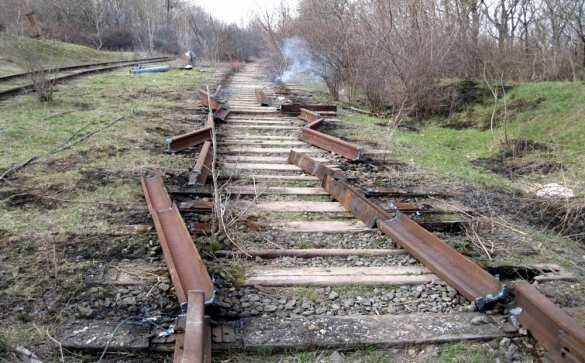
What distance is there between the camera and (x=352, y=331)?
250cm

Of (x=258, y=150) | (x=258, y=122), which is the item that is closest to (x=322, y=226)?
(x=258, y=150)

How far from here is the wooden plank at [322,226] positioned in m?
3.96

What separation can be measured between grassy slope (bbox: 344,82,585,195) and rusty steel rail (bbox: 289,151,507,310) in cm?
208

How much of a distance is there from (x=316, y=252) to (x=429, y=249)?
0.82 metres

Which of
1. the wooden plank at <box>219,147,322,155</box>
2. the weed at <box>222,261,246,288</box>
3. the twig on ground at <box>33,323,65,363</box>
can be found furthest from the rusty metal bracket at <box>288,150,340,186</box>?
the twig on ground at <box>33,323,65,363</box>

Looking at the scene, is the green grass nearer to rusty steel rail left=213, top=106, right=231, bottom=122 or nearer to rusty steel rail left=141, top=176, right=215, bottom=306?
rusty steel rail left=141, top=176, right=215, bottom=306

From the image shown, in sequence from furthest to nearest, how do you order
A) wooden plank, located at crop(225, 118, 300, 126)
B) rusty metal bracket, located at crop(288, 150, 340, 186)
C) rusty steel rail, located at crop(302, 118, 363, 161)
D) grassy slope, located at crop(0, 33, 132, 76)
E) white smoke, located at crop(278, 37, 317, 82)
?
grassy slope, located at crop(0, 33, 132, 76), white smoke, located at crop(278, 37, 317, 82), wooden plank, located at crop(225, 118, 300, 126), rusty steel rail, located at crop(302, 118, 363, 161), rusty metal bracket, located at crop(288, 150, 340, 186)

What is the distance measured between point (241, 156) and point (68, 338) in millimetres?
4223

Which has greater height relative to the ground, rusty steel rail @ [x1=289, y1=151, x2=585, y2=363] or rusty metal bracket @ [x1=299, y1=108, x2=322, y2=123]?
rusty metal bracket @ [x1=299, y1=108, x2=322, y2=123]

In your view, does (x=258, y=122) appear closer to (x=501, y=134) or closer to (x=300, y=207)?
(x=501, y=134)

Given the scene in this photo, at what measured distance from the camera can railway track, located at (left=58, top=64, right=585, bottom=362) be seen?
240 centimetres

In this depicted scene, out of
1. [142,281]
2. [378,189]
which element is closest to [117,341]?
[142,281]

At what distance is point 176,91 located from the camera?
43.0 ft

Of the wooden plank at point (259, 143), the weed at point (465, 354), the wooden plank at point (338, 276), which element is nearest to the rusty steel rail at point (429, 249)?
the wooden plank at point (338, 276)
